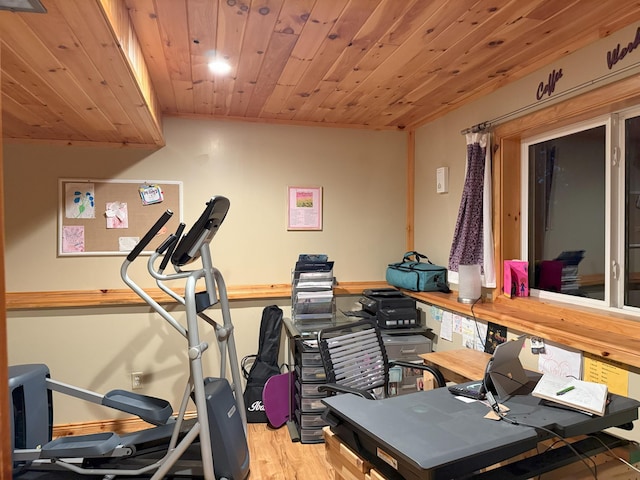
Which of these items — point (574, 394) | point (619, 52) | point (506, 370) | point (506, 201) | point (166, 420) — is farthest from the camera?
point (506, 201)

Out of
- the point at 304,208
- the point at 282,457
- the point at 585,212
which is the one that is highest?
the point at 304,208

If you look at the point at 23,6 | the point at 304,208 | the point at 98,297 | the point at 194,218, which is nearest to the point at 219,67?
the point at 23,6

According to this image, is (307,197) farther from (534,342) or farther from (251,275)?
(534,342)

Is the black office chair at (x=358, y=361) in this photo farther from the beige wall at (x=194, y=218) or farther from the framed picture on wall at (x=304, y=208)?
the framed picture on wall at (x=304, y=208)

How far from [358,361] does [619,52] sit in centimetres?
196

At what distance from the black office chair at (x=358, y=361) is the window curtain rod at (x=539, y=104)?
1495mm

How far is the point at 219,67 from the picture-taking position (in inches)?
94.5

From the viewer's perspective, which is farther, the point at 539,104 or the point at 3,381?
the point at 539,104

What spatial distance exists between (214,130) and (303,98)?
2.82 ft

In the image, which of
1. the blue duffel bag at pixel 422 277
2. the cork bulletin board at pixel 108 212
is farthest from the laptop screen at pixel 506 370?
the cork bulletin board at pixel 108 212

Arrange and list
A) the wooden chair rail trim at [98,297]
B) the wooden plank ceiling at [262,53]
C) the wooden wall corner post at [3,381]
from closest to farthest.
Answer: the wooden wall corner post at [3,381], the wooden plank ceiling at [262,53], the wooden chair rail trim at [98,297]

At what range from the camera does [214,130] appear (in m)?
3.40

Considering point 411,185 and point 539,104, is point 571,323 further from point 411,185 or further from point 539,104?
point 411,185

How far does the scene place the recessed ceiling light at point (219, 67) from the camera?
7.64 ft
